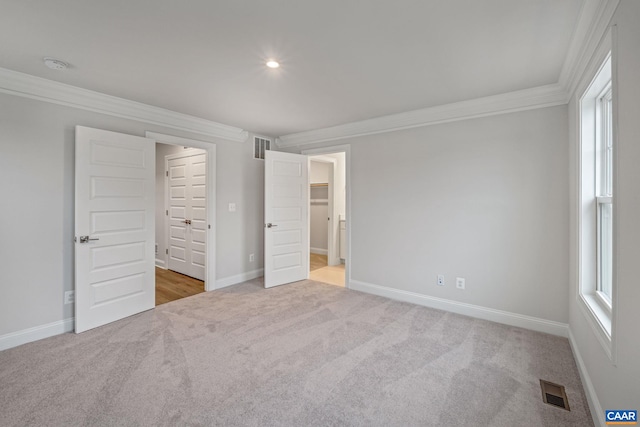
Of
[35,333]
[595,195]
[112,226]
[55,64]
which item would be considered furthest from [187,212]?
[595,195]

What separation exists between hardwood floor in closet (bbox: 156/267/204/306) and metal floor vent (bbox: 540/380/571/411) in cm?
388

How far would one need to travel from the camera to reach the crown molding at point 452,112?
9.19ft

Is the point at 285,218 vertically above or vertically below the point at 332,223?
above

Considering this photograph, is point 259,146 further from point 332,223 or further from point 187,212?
point 332,223

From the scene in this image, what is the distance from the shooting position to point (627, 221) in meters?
1.31

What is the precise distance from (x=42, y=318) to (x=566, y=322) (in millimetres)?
4947

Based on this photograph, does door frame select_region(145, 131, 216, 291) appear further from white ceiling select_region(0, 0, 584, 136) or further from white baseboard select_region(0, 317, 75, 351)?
white baseboard select_region(0, 317, 75, 351)

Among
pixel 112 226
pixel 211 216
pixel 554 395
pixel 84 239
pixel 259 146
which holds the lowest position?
pixel 554 395

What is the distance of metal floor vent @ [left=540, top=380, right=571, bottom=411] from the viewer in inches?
73.9

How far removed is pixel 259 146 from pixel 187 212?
165 cm

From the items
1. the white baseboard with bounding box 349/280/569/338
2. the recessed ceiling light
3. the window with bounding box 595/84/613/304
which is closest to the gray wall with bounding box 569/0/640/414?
the window with bounding box 595/84/613/304

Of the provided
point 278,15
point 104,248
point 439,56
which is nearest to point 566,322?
point 439,56

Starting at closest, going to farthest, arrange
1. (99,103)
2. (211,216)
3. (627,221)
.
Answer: (627,221) < (99,103) < (211,216)

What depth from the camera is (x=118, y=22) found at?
1.81 metres
